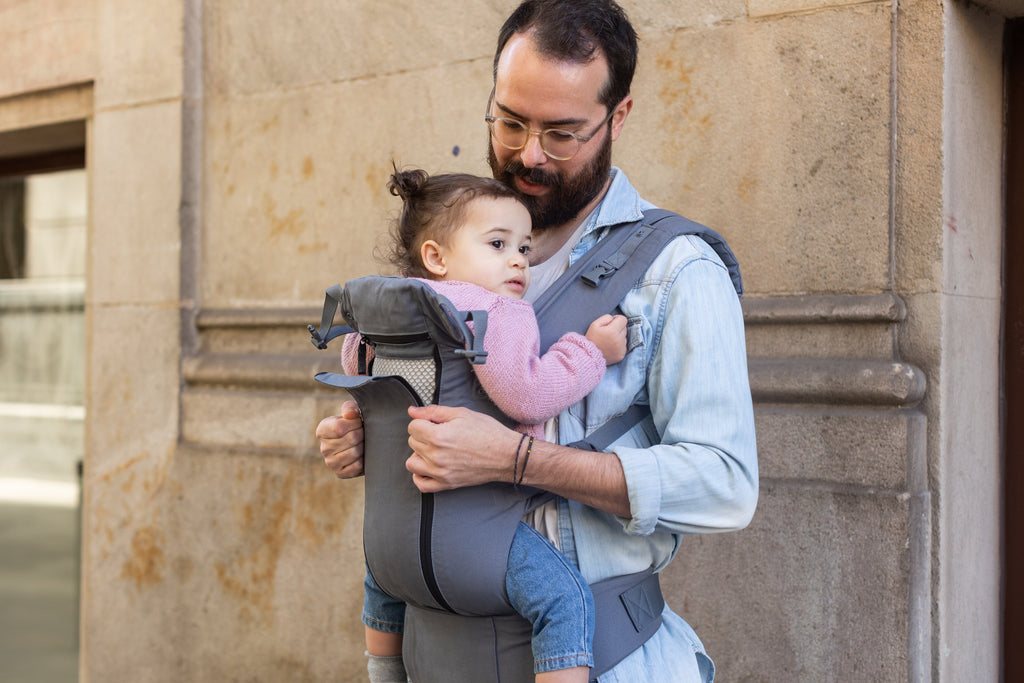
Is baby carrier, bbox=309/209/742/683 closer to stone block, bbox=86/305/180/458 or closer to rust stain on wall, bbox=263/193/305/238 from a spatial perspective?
rust stain on wall, bbox=263/193/305/238

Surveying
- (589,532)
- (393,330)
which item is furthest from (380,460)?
(589,532)

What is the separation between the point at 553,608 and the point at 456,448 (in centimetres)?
32

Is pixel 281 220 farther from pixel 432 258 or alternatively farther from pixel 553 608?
pixel 553 608

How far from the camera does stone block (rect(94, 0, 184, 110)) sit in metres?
4.52

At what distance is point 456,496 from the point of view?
67.3 inches

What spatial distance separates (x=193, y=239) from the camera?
4.54 m

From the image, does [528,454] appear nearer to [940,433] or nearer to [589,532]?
[589,532]

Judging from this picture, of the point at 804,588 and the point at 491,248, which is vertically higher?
the point at 491,248

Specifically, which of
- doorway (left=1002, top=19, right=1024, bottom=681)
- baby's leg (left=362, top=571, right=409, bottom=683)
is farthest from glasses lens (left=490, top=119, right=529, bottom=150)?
doorway (left=1002, top=19, right=1024, bottom=681)

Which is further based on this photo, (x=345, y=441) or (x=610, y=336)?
(x=345, y=441)

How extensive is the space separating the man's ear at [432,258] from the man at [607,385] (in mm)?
220

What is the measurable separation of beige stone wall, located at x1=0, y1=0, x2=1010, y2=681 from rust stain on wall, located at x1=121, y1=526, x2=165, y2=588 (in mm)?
14

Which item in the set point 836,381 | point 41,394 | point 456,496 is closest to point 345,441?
point 456,496

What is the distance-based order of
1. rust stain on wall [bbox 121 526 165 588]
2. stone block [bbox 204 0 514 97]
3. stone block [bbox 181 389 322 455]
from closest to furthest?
stone block [bbox 204 0 514 97], stone block [bbox 181 389 322 455], rust stain on wall [bbox 121 526 165 588]
